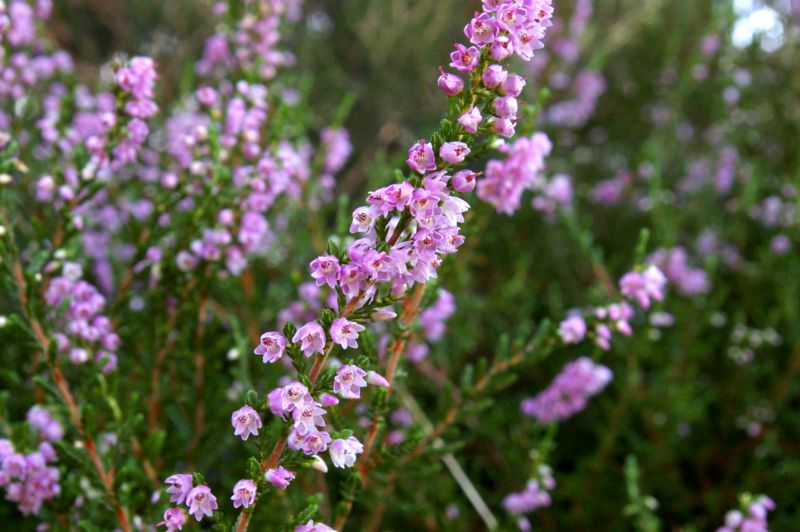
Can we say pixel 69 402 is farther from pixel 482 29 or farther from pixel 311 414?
pixel 482 29

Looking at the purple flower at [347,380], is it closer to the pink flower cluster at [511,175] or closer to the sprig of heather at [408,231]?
the sprig of heather at [408,231]

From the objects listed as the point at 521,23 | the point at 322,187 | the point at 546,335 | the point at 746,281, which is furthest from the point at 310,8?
the point at 521,23

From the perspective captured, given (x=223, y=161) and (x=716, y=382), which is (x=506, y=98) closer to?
(x=223, y=161)

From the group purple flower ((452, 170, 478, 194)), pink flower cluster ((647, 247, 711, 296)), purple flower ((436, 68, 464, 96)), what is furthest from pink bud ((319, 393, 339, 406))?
pink flower cluster ((647, 247, 711, 296))

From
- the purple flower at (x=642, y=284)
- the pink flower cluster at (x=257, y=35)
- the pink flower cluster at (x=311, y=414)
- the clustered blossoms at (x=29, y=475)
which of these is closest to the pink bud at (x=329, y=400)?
the pink flower cluster at (x=311, y=414)

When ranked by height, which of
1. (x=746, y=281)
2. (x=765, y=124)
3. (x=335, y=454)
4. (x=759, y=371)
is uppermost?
(x=765, y=124)

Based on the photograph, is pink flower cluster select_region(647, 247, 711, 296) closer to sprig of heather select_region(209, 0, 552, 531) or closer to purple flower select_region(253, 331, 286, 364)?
sprig of heather select_region(209, 0, 552, 531)

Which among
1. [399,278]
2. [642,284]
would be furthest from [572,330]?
[399,278]
